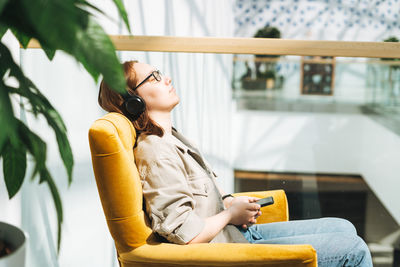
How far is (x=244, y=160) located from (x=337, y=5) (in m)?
9.45

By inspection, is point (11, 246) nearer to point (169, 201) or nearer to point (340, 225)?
point (169, 201)

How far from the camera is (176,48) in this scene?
170cm

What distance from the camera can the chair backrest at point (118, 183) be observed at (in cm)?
118

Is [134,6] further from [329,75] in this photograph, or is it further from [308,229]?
[329,75]

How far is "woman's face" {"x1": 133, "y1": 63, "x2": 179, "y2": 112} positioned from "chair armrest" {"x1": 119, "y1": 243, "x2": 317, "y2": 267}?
20.4 inches

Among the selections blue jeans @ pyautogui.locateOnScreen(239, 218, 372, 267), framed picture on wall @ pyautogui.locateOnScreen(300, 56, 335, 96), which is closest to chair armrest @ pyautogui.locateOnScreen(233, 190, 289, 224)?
blue jeans @ pyautogui.locateOnScreen(239, 218, 372, 267)

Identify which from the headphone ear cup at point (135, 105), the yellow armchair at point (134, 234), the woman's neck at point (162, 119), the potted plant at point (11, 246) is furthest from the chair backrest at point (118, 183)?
the potted plant at point (11, 246)

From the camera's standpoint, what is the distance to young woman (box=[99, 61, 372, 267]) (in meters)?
1.29

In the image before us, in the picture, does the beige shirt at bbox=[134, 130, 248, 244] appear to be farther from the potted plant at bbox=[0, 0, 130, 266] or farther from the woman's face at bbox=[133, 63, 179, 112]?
the potted plant at bbox=[0, 0, 130, 266]

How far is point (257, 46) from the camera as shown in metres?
1.68

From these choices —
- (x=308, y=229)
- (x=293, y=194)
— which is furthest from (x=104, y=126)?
(x=293, y=194)

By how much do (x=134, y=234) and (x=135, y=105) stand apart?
0.44 meters

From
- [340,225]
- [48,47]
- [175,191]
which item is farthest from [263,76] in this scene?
[48,47]

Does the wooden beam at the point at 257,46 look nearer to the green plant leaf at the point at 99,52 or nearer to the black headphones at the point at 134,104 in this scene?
the black headphones at the point at 134,104
